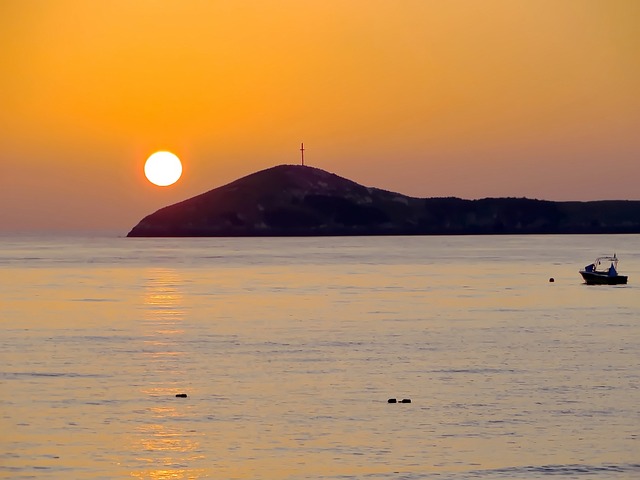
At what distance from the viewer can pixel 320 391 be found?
3869 centimetres

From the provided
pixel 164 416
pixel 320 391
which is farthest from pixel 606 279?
pixel 164 416

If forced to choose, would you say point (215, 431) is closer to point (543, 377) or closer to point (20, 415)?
point (20, 415)

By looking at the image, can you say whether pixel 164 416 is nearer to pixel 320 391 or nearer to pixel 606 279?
pixel 320 391

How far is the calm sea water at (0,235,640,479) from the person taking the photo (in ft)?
92.7

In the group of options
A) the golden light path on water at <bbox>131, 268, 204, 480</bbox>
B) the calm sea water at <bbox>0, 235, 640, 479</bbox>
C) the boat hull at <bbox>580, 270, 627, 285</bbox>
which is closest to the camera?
the golden light path on water at <bbox>131, 268, 204, 480</bbox>

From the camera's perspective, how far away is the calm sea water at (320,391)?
92.7ft

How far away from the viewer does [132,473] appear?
26828 mm

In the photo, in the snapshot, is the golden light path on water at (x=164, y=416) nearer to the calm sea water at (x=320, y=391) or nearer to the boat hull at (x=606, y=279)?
the calm sea water at (x=320, y=391)

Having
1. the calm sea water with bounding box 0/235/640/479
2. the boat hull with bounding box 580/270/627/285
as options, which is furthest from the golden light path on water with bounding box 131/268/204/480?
the boat hull with bounding box 580/270/627/285

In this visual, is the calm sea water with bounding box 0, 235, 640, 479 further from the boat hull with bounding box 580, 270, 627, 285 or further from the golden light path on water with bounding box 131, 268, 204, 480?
the boat hull with bounding box 580, 270, 627, 285

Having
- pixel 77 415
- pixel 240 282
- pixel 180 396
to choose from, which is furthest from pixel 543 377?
pixel 240 282

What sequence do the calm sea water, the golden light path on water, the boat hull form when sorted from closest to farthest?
the golden light path on water → the calm sea water → the boat hull

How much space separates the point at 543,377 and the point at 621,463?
14.2 metres

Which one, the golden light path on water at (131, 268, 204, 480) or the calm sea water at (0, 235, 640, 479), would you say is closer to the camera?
the golden light path on water at (131, 268, 204, 480)
